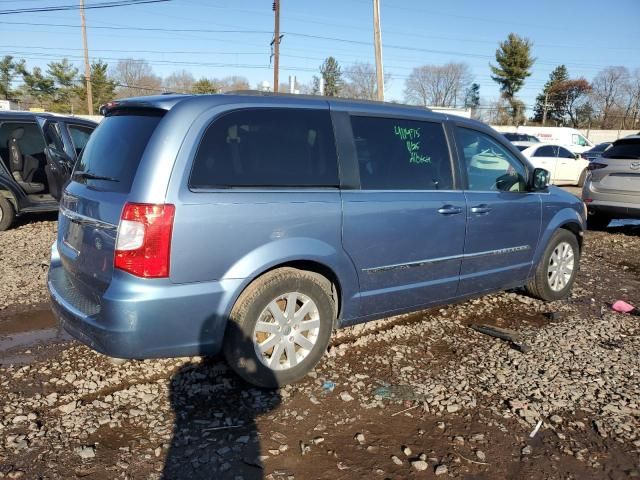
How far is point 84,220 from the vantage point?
3105mm

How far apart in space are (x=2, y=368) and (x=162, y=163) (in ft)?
6.74

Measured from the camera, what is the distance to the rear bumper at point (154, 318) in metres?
2.75

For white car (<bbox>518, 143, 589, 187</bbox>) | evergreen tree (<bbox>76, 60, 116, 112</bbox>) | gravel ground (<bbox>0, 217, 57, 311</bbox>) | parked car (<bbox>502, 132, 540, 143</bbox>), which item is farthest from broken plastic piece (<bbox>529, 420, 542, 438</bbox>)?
evergreen tree (<bbox>76, 60, 116, 112</bbox>)

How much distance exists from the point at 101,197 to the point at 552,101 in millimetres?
81592

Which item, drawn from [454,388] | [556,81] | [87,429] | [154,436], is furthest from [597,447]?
[556,81]

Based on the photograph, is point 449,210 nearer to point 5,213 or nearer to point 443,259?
point 443,259

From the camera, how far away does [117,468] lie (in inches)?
99.7

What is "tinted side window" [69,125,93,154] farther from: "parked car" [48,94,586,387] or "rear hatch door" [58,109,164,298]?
"rear hatch door" [58,109,164,298]

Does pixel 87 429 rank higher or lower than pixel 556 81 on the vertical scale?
lower

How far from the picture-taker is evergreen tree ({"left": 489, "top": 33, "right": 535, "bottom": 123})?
211ft

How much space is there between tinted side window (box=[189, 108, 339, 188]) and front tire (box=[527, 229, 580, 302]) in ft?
9.14

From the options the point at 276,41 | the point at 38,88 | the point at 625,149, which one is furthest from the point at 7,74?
the point at 625,149

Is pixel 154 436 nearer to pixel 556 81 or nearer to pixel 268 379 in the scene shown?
pixel 268 379

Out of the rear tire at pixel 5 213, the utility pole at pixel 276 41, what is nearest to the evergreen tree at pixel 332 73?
the utility pole at pixel 276 41
